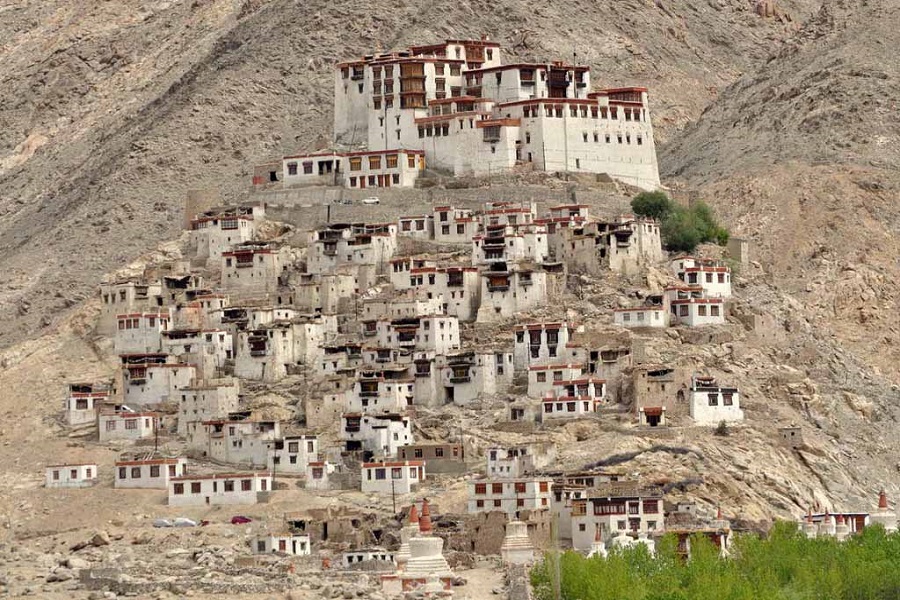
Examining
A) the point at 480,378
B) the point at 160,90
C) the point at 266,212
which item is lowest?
the point at 480,378

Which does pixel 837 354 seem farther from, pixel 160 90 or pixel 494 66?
pixel 160 90

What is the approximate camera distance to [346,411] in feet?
359

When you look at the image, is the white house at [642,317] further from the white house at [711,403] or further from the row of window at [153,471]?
the row of window at [153,471]

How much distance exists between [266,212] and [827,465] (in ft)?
82.3

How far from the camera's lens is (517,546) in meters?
95.3

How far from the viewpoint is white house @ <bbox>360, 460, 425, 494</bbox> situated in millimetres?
103931

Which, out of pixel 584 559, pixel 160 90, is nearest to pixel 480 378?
pixel 584 559

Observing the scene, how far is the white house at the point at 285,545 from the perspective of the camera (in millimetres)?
99125

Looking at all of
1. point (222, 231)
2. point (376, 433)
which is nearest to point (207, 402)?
point (376, 433)

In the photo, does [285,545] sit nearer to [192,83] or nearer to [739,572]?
[739,572]

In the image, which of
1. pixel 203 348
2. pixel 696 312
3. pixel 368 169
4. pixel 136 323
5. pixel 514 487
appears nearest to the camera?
pixel 514 487

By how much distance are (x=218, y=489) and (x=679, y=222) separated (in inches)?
909

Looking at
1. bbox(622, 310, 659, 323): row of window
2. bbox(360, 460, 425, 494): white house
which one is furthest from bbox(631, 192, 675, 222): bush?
bbox(360, 460, 425, 494): white house

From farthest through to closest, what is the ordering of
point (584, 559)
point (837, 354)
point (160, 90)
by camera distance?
point (160, 90) < point (837, 354) < point (584, 559)
